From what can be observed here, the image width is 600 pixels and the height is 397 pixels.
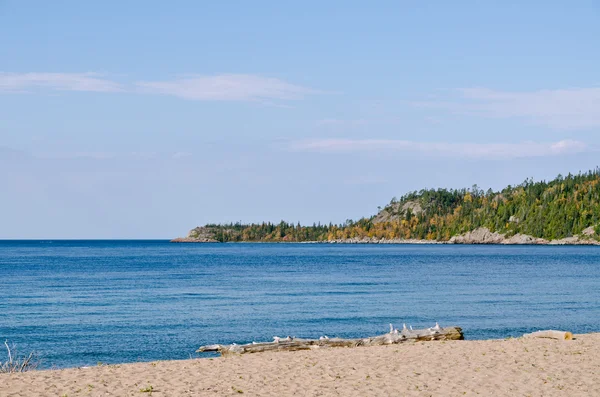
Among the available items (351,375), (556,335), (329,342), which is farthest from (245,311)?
(351,375)

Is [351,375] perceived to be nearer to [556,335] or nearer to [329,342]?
[329,342]

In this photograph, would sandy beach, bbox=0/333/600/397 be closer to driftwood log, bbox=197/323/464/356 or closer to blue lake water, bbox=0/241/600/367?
driftwood log, bbox=197/323/464/356

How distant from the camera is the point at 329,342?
2791 centimetres

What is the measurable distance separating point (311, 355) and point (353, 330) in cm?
1459

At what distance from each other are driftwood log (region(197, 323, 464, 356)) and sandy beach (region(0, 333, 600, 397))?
862mm

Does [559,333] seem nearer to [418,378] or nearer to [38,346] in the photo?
[418,378]

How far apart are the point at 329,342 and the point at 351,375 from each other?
255 inches

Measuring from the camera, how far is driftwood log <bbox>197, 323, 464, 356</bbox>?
26.6 m

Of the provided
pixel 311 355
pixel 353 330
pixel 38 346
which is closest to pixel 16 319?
pixel 38 346

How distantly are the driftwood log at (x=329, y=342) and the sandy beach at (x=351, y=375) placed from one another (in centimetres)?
86

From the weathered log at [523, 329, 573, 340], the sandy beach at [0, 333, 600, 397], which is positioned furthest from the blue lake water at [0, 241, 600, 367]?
the sandy beach at [0, 333, 600, 397]

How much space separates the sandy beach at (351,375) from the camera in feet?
63.0

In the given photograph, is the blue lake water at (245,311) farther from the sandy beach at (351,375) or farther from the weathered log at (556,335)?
the sandy beach at (351,375)

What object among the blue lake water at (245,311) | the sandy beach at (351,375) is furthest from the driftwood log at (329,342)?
the blue lake water at (245,311)
